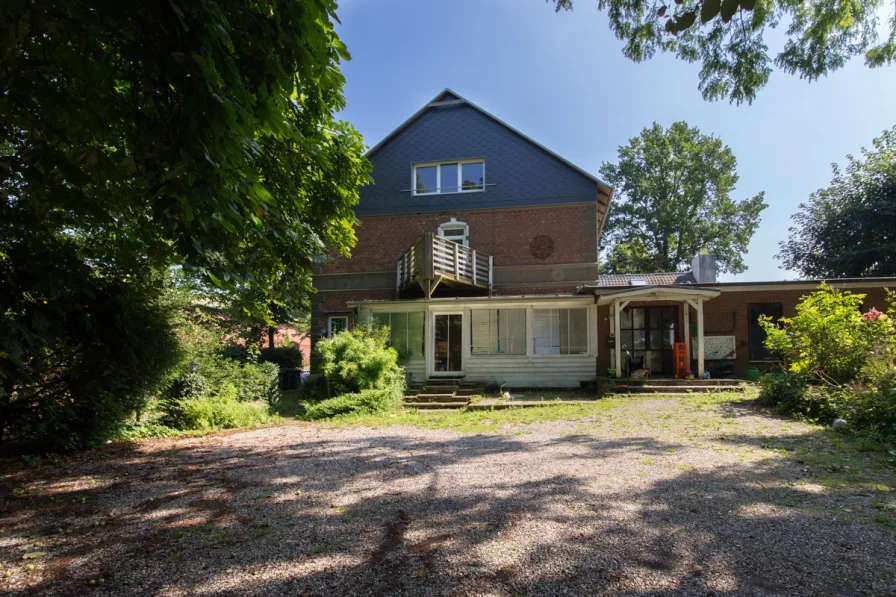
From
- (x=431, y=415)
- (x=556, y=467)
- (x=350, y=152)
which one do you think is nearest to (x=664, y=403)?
(x=431, y=415)

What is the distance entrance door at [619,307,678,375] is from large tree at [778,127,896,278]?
18117mm

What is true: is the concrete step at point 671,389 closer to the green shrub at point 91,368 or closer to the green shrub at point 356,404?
the green shrub at point 356,404

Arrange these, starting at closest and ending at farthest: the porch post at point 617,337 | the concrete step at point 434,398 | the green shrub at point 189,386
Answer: the green shrub at point 189,386
the concrete step at point 434,398
the porch post at point 617,337

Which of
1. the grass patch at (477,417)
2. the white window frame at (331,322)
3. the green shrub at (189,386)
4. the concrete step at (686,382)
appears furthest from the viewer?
the white window frame at (331,322)

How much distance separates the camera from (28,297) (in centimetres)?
549

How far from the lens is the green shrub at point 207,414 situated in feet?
31.1

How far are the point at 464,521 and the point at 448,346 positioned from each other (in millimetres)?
12369

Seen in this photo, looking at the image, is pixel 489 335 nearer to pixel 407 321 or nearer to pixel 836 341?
pixel 407 321

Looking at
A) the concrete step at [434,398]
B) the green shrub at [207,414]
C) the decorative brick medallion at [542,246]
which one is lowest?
the concrete step at [434,398]

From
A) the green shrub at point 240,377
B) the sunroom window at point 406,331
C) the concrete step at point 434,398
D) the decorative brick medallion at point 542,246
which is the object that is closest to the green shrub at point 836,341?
the concrete step at point 434,398

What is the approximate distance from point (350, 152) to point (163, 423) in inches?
237

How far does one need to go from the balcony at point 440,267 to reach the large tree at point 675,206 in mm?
23495

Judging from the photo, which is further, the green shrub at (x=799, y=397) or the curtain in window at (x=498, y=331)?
the curtain in window at (x=498, y=331)

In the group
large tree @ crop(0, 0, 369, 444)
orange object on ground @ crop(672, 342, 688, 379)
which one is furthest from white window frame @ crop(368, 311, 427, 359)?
large tree @ crop(0, 0, 369, 444)
